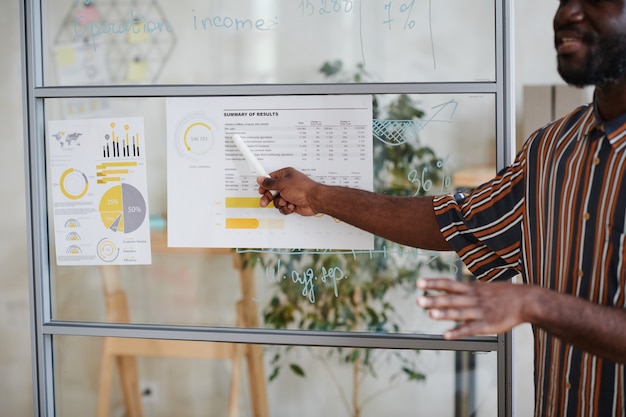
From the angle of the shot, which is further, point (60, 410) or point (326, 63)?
point (60, 410)

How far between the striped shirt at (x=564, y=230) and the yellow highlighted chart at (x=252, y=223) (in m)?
0.47

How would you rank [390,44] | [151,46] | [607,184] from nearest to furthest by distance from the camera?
1. [607,184]
2. [390,44]
3. [151,46]

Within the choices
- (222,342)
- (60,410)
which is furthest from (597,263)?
(60,410)

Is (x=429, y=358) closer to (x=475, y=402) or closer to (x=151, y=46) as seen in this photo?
(x=475, y=402)

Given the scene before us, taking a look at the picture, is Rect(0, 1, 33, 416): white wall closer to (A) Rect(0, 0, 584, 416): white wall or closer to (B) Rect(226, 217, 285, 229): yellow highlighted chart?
(A) Rect(0, 0, 584, 416): white wall

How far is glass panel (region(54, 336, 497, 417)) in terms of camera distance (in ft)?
6.05

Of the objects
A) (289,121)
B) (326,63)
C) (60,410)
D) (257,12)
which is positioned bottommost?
(60,410)

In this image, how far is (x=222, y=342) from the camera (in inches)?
74.6

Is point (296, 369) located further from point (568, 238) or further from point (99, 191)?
point (568, 238)

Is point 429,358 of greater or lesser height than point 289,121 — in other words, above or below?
below

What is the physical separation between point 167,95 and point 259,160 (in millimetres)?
314

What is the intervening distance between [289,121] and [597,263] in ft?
2.88

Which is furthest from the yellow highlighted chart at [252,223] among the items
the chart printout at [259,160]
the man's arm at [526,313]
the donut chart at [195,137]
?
the man's arm at [526,313]

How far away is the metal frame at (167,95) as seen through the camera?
5.59 ft
